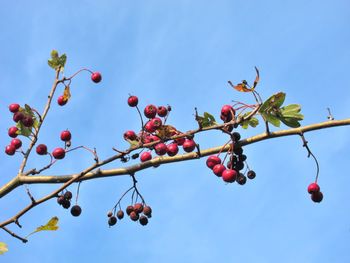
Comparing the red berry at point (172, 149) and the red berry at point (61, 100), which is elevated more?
the red berry at point (61, 100)

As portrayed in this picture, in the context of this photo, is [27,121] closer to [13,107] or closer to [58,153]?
[13,107]

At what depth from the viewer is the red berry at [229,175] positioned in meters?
3.98

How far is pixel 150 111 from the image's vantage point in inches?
168

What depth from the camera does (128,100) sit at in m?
4.49

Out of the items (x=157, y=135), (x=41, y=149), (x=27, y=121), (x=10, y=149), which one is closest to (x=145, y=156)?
(x=157, y=135)

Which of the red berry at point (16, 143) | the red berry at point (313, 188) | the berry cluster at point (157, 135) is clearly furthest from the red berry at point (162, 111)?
the red berry at point (16, 143)

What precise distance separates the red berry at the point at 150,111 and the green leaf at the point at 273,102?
923 mm

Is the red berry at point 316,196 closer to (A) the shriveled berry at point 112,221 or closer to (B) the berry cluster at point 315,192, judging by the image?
(B) the berry cluster at point 315,192

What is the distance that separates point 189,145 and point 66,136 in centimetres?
134

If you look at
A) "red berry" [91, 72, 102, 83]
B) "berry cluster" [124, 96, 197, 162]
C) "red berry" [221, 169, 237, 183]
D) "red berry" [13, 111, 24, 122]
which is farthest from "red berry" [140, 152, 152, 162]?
"red berry" [91, 72, 102, 83]

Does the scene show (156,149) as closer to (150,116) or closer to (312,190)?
(150,116)

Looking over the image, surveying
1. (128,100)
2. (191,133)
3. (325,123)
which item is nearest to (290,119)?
(325,123)

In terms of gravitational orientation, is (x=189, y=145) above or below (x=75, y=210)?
below

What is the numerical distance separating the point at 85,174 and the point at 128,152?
0.34m
